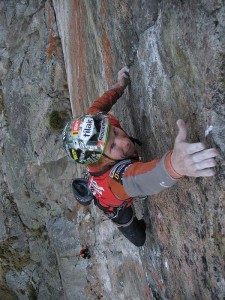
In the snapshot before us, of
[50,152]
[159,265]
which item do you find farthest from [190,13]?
[50,152]

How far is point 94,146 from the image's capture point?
3.46 metres

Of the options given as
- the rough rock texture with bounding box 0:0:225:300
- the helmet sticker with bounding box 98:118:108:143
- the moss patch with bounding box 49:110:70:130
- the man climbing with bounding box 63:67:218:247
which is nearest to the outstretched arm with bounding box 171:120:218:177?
the man climbing with bounding box 63:67:218:247

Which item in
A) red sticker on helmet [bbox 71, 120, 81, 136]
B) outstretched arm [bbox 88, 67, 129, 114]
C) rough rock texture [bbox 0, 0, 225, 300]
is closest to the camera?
rough rock texture [bbox 0, 0, 225, 300]

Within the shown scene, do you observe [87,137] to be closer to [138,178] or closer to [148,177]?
[138,178]

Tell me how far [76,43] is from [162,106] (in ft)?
13.2

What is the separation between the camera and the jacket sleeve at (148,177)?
260cm

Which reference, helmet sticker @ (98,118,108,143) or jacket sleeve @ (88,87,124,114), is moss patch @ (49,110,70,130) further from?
helmet sticker @ (98,118,108,143)

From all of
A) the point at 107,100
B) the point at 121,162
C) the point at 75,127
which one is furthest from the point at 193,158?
the point at 107,100

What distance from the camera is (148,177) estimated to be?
2.76 m

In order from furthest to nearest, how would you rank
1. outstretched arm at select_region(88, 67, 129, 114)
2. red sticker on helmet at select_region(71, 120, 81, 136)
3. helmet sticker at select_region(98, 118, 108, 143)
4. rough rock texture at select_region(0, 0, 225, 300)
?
outstretched arm at select_region(88, 67, 129, 114)
red sticker on helmet at select_region(71, 120, 81, 136)
helmet sticker at select_region(98, 118, 108, 143)
rough rock texture at select_region(0, 0, 225, 300)

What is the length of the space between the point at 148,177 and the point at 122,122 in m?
2.25

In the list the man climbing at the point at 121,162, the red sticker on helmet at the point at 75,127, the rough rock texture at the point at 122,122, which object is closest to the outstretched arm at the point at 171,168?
the man climbing at the point at 121,162

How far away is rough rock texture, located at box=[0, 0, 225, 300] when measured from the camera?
260 cm

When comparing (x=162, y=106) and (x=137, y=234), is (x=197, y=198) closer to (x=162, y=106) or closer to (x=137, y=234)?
(x=162, y=106)
